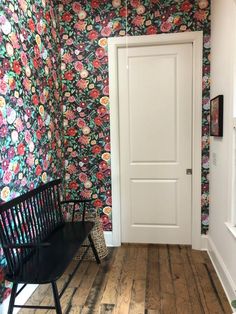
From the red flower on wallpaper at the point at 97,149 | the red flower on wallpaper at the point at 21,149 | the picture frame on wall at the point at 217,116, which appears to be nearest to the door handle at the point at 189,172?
the picture frame on wall at the point at 217,116

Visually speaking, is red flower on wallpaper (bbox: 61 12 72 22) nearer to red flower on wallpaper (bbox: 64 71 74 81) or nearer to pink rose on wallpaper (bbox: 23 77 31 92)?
red flower on wallpaper (bbox: 64 71 74 81)

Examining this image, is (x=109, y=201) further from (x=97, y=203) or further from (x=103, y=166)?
(x=103, y=166)


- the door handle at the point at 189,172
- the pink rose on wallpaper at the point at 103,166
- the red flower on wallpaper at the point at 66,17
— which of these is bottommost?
the door handle at the point at 189,172

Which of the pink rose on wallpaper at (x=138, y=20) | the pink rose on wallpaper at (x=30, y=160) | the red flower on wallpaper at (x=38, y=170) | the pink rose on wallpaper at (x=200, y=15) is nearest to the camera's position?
the pink rose on wallpaper at (x=30, y=160)

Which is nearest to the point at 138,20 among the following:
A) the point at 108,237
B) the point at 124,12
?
the point at 124,12

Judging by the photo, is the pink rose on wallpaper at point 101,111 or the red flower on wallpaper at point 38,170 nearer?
the red flower on wallpaper at point 38,170

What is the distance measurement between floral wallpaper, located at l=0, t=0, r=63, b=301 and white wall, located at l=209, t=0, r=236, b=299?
162 centimetres

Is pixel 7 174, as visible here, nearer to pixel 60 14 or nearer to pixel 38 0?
pixel 38 0

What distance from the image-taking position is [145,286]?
7.75 ft

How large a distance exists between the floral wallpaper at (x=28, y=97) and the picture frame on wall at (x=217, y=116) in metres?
1.60

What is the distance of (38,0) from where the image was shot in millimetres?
2549

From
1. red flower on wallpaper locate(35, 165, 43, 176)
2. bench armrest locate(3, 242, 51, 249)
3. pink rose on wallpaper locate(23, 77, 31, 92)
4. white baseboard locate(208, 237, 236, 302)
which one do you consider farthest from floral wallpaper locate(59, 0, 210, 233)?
bench armrest locate(3, 242, 51, 249)

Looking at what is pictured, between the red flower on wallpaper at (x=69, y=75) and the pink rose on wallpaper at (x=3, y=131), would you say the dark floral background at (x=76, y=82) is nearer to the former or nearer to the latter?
the red flower on wallpaper at (x=69, y=75)

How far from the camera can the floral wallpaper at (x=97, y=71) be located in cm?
288
